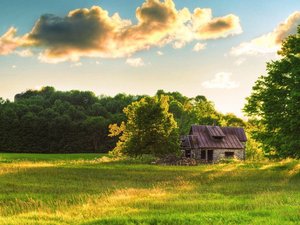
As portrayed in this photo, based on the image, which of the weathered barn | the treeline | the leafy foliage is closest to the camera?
the weathered barn

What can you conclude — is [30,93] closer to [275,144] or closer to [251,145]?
[251,145]

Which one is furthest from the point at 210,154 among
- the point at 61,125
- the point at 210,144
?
the point at 61,125

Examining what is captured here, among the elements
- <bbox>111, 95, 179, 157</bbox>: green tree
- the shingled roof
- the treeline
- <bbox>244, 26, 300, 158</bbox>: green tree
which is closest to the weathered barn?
the shingled roof

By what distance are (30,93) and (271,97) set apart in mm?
141789

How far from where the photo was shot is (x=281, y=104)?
35.7m

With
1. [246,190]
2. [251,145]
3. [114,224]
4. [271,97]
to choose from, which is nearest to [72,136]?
[251,145]

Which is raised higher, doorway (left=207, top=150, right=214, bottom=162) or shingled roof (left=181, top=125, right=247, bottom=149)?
shingled roof (left=181, top=125, right=247, bottom=149)

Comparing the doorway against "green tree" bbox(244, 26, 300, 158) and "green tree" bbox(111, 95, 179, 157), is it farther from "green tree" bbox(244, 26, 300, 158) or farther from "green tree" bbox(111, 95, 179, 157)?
"green tree" bbox(244, 26, 300, 158)

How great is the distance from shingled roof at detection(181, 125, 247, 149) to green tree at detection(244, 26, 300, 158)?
3482cm

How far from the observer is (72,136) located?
120m

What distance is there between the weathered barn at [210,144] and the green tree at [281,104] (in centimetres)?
3489

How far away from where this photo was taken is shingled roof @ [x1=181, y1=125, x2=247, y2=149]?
74188 mm

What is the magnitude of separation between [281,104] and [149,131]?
26489 millimetres

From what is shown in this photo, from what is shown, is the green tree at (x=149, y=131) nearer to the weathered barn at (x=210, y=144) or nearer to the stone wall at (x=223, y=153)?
the weathered barn at (x=210, y=144)
